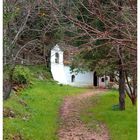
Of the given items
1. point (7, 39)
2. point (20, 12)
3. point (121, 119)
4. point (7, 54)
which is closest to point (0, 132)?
point (7, 54)

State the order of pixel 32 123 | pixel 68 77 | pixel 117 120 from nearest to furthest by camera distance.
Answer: pixel 32 123
pixel 117 120
pixel 68 77

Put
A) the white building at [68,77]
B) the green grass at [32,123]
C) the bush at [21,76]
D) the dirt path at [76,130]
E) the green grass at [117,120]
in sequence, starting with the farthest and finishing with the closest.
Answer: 1. the white building at [68,77]
2. the bush at [21,76]
3. the green grass at [117,120]
4. the dirt path at [76,130]
5. the green grass at [32,123]

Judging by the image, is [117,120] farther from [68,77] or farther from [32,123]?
[68,77]

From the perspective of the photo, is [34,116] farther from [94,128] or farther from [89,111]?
[89,111]

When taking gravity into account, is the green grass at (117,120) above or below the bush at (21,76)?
below

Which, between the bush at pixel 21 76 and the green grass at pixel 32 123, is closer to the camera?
the green grass at pixel 32 123

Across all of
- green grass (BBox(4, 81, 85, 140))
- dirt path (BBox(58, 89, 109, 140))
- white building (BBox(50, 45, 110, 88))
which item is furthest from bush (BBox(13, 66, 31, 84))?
white building (BBox(50, 45, 110, 88))

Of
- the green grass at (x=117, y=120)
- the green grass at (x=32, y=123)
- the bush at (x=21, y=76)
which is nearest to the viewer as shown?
the green grass at (x=32, y=123)

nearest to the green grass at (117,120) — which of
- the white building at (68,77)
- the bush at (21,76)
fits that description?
the bush at (21,76)

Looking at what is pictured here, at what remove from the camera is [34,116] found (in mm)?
13102

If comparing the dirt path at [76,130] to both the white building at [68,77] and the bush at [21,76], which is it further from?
the white building at [68,77]

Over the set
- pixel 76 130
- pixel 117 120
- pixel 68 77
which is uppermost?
pixel 68 77

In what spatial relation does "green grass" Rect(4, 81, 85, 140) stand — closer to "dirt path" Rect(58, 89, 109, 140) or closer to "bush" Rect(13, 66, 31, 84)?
"dirt path" Rect(58, 89, 109, 140)

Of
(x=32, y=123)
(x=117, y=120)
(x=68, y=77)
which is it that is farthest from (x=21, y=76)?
(x=68, y=77)
